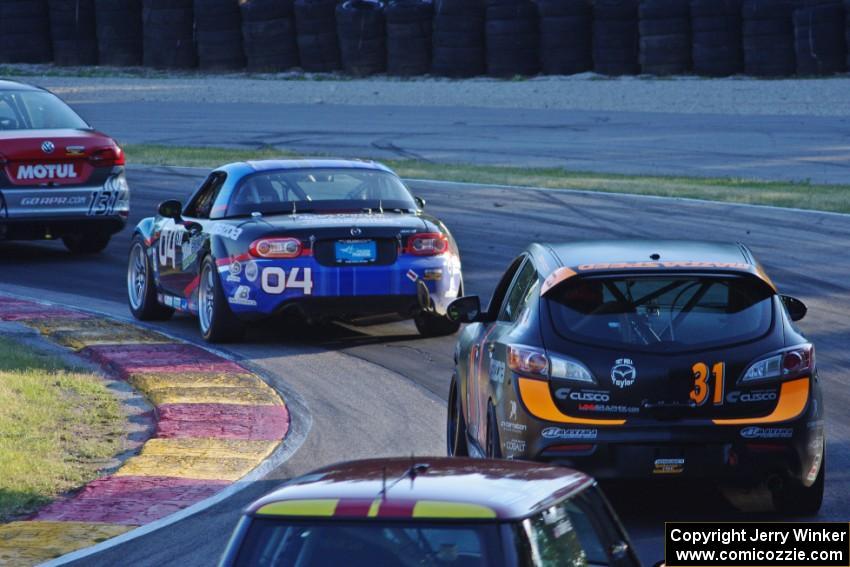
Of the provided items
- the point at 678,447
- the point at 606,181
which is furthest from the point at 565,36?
the point at 678,447

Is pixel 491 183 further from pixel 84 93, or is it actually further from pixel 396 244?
pixel 84 93

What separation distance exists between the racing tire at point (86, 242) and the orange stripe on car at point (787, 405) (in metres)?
12.4

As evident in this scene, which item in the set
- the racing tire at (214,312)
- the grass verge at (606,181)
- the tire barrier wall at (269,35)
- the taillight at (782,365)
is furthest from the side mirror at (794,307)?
the tire barrier wall at (269,35)

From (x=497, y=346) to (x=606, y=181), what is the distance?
1604 cm

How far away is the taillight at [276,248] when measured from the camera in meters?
13.0

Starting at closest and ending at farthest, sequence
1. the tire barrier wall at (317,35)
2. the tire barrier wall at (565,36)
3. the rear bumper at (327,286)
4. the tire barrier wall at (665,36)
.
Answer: the rear bumper at (327,286)
the tire barrier wall at (665,36)
the tire barrier wall at (565,36)
the tire barrier wall at (317,35)

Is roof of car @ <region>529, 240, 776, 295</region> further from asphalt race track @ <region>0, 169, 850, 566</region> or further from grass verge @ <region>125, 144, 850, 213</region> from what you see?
grass verge @ <region>125, 144, 850, 213</region>

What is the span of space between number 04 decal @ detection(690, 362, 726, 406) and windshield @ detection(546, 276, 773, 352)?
171 mm

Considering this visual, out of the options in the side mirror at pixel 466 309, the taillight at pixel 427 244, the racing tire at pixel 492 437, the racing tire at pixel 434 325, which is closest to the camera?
the racing tire at pixel 492 437

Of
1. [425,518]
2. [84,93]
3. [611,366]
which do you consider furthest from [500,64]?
[425,518]

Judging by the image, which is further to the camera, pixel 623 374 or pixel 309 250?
pixel 309 250

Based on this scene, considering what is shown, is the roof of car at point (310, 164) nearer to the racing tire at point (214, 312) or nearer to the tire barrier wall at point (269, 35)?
the racing tire at point (214, 312)

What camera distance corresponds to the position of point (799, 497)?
8.05 meters

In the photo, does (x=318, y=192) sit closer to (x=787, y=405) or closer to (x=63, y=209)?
(x=63, y=209)
